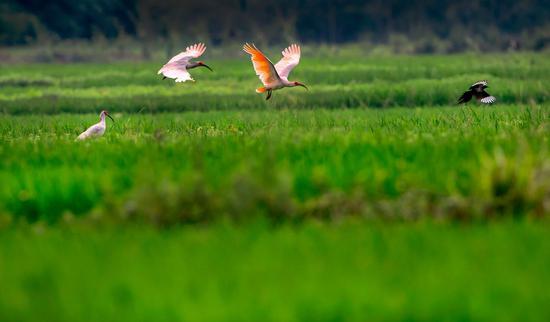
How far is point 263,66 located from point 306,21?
55.6m

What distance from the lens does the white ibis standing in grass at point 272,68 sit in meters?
15.4

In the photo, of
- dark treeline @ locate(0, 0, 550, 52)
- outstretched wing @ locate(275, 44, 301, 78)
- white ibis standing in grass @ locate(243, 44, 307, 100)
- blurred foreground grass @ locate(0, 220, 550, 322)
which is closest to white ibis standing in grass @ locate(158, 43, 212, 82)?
white ibis standing in grass @ locate(243, 44, 307, 100)

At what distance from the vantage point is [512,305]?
6.13 metres

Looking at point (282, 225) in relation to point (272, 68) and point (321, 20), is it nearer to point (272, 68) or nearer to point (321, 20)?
point (272, 68)

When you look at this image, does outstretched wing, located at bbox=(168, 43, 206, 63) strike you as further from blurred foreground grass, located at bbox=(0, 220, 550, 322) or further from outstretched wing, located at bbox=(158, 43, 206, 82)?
blurred foreground grass, located at bbox=(0, 220, 550, 322)

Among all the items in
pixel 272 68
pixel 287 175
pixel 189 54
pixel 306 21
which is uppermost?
pixel 306 21

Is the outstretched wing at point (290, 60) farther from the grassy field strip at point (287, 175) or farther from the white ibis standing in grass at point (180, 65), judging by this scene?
the grassy field strip at point (287, 175)

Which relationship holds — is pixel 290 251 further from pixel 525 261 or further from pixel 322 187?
pixel 322 187

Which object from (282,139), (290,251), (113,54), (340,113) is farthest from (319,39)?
(290,251)

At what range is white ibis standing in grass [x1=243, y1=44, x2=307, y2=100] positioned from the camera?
15.4m

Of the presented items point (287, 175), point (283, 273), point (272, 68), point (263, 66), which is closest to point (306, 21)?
point (263, 66)

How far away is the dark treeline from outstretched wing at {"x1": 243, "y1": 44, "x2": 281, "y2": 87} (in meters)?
45.5

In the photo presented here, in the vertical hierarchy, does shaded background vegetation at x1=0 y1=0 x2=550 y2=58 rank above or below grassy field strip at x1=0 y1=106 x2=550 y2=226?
above

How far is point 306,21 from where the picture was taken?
7094 centimetres
